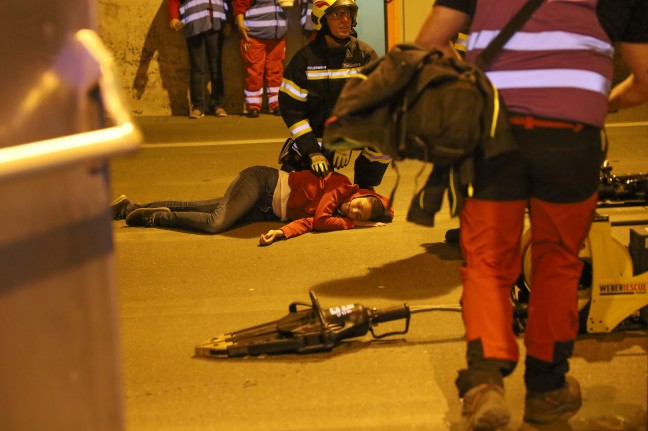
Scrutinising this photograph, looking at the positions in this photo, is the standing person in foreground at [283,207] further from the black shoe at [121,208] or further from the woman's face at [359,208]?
the black shoe at [121,208]

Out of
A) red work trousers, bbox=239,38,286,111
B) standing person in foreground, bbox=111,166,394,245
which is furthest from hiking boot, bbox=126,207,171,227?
red work trousers, bbox=239,38,286,111

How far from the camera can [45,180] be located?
195 cm

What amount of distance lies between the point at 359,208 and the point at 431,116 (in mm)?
3169

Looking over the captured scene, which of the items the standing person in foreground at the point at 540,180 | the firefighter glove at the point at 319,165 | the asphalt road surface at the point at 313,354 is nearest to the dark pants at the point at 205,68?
the asphalt road surface at the point at 313,354

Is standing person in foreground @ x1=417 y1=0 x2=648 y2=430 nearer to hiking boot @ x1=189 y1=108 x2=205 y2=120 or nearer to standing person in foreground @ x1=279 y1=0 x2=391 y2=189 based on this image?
standing person in foreground @ x1=279 y1=0 x2=391 y2=189

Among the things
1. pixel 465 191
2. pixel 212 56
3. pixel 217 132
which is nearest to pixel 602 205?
pixel 465 191

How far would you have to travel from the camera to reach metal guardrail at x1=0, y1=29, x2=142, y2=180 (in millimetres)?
1768

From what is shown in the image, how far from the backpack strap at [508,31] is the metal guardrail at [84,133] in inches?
60.9

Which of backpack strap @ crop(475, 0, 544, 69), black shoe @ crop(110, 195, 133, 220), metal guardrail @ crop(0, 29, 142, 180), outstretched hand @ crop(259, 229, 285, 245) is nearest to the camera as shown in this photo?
metal guardrail @ crop(0, 29, 142, 180)

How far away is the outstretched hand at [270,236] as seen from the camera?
20.1ft

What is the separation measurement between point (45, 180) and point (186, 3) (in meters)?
10.2

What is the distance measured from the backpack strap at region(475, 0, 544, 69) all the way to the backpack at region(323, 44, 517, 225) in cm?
6

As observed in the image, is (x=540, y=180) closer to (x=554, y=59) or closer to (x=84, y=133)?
(x=554, y=59)

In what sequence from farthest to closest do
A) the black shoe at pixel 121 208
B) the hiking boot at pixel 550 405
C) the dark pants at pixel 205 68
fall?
the dark pants at pixel 205 68 < the black shoe at pixel 121 208 < the hiking boot at pixel 550 405
